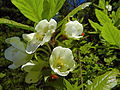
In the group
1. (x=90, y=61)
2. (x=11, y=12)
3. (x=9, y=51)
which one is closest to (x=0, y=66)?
(x=11, y=12)

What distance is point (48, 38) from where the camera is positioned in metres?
0.76

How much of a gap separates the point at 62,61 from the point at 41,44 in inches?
4.1

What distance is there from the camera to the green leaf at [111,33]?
2.86ft

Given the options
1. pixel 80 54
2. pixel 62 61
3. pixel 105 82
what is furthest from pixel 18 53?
pixel 80 54

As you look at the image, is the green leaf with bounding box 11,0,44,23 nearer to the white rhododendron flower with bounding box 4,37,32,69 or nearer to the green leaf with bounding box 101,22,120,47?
the white rhododendron flower with bounding box 4,37,32,69

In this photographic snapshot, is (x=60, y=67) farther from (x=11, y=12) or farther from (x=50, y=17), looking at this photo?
(x=11, y=12)

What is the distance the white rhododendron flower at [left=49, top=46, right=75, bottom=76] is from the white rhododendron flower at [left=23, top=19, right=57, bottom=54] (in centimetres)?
5

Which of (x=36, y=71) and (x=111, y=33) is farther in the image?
(x=111, y=33)

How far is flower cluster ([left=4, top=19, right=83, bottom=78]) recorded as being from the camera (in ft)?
2.50

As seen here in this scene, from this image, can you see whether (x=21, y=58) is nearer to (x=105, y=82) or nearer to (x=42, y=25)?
(x=42, y=25)

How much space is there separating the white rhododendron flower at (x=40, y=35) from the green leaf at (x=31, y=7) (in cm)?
5

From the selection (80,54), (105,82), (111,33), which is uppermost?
(111,33)

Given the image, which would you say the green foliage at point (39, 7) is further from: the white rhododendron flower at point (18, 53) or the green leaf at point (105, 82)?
the green leaf at point (105, 82)

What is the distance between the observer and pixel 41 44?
763 millimetres
